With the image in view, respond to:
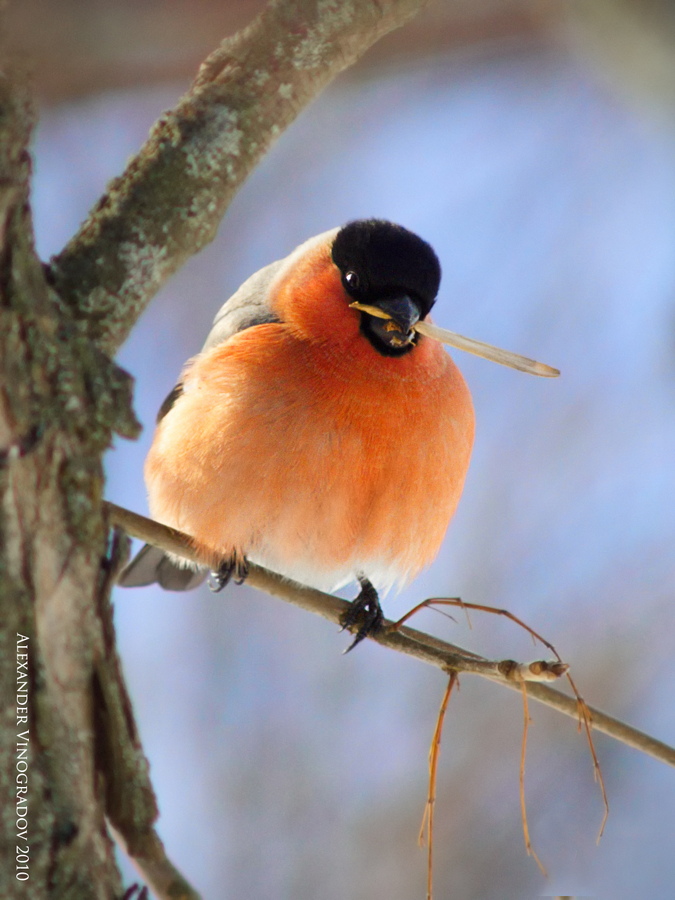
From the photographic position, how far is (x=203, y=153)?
6.17ft

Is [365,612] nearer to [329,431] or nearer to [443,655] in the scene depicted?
Answer: [329,431]

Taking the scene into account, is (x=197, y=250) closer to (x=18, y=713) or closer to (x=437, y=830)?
(x=18, y=713)

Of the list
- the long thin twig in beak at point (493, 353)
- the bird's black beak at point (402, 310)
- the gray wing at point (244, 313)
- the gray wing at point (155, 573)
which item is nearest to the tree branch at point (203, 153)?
the long thin twig in beak at point (493, 353)

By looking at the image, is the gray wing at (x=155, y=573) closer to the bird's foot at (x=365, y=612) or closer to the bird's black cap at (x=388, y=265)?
the bird's foot at (x=365, y=612)

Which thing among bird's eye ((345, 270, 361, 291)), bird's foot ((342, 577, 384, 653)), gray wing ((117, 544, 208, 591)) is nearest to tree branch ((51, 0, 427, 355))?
bird's eye ((345, 270, 361, 291))

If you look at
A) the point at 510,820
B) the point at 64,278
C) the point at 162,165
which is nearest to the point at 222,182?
the point at 162,165

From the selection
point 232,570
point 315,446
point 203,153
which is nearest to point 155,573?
point 232,570

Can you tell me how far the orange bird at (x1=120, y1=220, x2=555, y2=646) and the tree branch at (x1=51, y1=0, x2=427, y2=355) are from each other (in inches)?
42.9

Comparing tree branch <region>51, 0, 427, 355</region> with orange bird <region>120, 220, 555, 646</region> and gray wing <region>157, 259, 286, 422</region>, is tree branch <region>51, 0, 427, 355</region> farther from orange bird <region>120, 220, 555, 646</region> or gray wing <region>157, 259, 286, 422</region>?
gray wing <region>157, 259, 286, 422</region>

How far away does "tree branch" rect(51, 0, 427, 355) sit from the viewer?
1652 millimetres

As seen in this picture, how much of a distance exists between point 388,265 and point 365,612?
1308 mm

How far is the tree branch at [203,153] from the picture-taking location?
1.65m

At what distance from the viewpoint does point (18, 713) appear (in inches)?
55.2

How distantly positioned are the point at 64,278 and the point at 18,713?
0.75 meters
